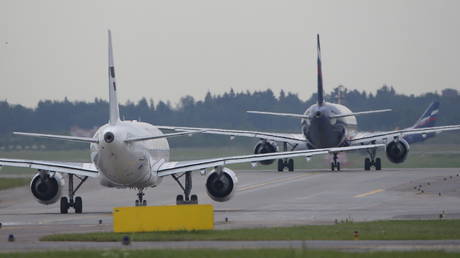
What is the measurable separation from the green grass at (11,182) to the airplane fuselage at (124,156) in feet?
63.3

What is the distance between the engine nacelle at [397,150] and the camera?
73.7 meters

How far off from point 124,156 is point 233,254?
15631 millimetres

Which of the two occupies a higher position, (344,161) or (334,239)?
(344,161)

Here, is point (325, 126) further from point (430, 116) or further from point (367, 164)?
point (430, 116)

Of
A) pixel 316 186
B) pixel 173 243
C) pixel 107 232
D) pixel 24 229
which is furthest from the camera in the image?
pixel 316 186

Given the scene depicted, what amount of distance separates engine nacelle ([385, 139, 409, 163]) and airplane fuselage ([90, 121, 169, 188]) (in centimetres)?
3169

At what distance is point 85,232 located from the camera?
3275cm

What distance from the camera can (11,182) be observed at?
64.2m

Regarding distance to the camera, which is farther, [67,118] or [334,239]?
[67,118]

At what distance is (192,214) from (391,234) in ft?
20.2

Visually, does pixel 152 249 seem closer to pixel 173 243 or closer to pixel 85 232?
pixel 173 243

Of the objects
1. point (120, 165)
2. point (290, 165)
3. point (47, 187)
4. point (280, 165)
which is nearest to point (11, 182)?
point (280, 165)

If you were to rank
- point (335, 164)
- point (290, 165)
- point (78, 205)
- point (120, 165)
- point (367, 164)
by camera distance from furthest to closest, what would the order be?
1. point (290, 165)
2. point (335, 164)
3. point (367, 164)
4. point (78, 205)
5. point (120, 165)

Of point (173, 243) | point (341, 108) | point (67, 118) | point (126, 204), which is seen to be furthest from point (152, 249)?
point (67, 118)
